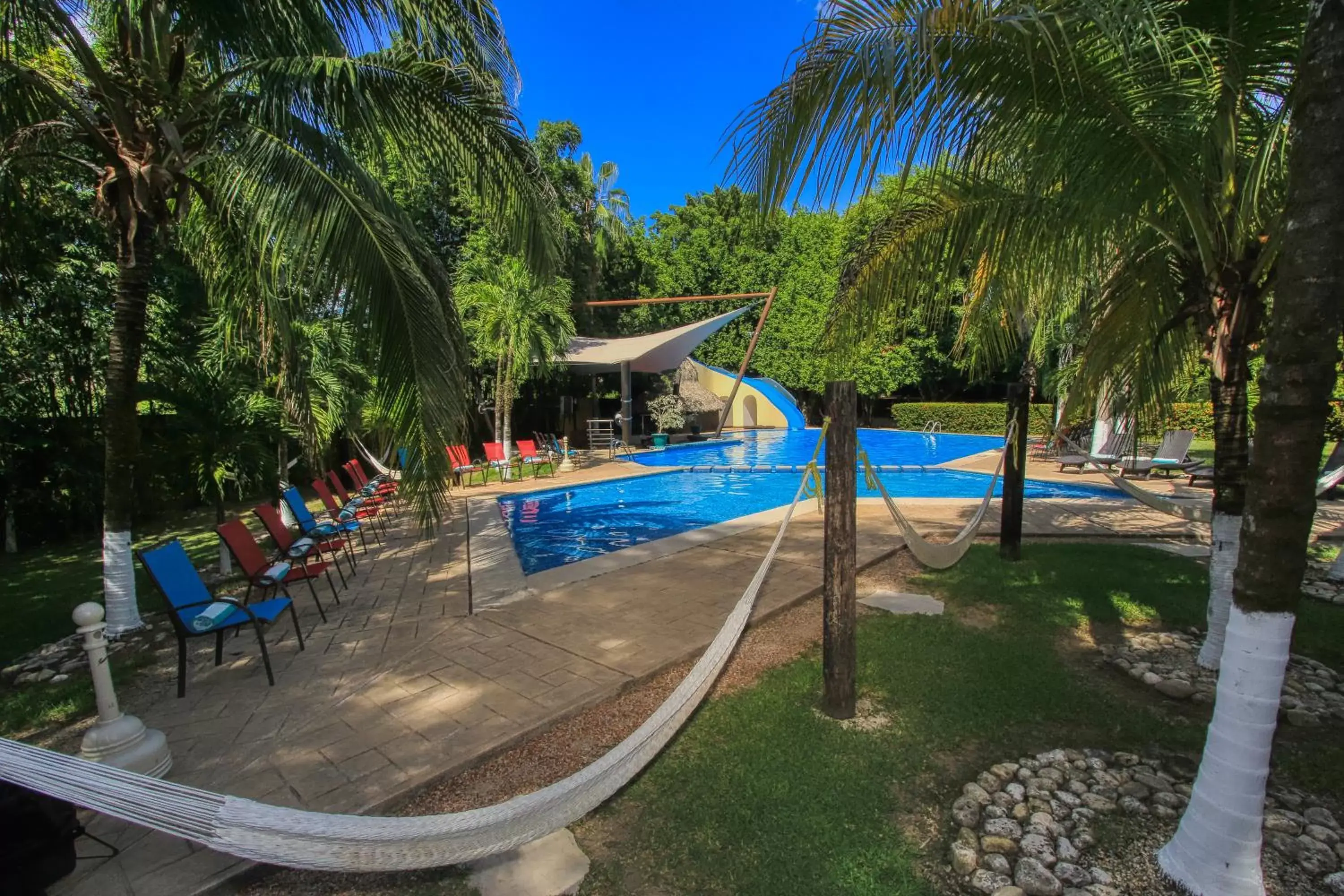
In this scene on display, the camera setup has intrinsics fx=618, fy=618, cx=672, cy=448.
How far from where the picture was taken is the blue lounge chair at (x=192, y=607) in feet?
11.9

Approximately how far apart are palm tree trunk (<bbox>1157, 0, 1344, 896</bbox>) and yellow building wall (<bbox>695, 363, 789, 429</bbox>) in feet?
87.8

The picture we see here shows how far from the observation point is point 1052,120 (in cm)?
287

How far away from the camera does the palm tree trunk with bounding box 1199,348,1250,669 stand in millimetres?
3525

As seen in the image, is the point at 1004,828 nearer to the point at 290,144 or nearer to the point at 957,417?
the point at 290,144

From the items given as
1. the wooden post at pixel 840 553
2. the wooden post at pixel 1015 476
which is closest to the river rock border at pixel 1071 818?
the wooden post at pixel 840 553

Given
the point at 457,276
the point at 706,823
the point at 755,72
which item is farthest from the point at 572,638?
the point at 457,276

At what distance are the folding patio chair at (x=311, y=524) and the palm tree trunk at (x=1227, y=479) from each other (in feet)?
22.7

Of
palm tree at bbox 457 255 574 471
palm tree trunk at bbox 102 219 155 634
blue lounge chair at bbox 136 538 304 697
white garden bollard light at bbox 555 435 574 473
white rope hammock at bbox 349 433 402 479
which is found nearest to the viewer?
blue lounge chair at bbox 136 538 304 697

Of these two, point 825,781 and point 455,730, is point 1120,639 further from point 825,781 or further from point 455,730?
point 455,730

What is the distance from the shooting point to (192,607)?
3873 mm

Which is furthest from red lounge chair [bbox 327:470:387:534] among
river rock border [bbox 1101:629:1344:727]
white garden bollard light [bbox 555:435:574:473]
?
river rock border [bbox 1101:629:1344:727]

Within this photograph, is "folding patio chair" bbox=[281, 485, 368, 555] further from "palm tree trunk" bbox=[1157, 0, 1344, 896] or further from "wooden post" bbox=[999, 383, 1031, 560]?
"wooden post" bbox=[999, 383, 1031, 560]

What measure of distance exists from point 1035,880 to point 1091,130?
3141 mm

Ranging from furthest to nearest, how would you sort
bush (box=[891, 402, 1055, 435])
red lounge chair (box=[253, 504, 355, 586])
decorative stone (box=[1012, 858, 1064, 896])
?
bush (box=[891, 402, 1055, 435]) < red lounge chair (box=[253, 504, 355, 586]) < decorative stone (box=[1012, 858, 1064, 896])
